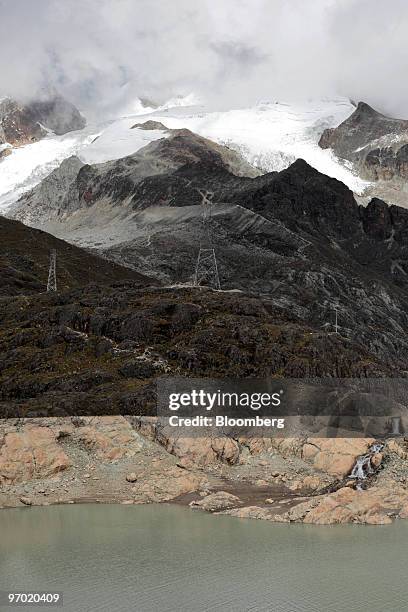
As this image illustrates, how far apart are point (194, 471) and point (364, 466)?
12.1 meters

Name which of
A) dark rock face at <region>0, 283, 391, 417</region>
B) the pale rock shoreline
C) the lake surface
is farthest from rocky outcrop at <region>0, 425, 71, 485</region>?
dark rock face at <region>0, 283, 391, 417</region>

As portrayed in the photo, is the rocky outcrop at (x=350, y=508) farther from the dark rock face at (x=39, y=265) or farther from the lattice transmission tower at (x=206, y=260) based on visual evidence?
the lattice transmission tower at (x=206, y=260)

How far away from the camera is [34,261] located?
155750 millimetres

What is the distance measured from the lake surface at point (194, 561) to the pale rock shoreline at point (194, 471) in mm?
1803

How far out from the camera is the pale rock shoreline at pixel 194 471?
166ft

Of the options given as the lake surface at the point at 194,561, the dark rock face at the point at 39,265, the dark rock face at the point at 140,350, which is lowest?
the lake surface at the point at 194,561

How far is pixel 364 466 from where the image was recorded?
5609 cm

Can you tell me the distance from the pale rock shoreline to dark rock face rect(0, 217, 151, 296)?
63600mm

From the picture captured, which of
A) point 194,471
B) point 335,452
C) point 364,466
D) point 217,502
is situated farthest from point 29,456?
point 364,466

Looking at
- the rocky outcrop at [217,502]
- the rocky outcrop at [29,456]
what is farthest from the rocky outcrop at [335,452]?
the rocky outcrop at [29,456]

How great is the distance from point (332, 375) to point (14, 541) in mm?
33221

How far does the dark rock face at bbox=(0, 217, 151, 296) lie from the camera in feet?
432

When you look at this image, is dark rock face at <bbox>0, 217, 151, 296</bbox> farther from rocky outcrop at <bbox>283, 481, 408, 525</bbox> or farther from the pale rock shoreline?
rocky outcrop at <bbox>283, 481, 408, 525</bbox>

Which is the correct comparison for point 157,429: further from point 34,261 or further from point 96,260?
point 96,260
